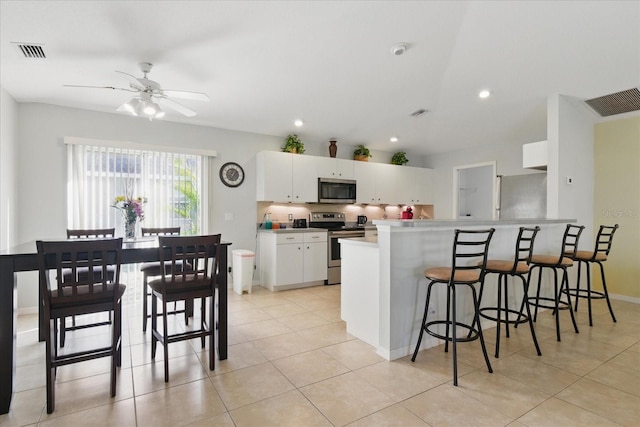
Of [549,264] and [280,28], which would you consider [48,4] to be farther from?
[549,264]

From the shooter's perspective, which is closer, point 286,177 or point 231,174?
point 231,174

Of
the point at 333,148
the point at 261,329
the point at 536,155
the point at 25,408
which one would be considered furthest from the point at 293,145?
the point at 25,408

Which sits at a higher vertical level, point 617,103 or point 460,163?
point 617,103

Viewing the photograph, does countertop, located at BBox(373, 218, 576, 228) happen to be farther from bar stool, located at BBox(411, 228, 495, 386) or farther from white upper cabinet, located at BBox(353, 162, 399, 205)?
white upper cabinet, located at BBox(353, 162, 399, 205)

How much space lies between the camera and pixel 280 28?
2627mm

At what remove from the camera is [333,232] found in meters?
5.41

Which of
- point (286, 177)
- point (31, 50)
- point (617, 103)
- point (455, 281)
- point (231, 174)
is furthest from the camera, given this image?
point (286, 177)

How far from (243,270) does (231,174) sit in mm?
1518

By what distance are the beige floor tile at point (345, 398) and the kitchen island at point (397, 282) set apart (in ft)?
1.60

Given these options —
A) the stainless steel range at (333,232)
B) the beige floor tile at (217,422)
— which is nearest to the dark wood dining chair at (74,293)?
the beige floor tile at (217,422)

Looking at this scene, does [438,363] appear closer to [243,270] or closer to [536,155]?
[243,270]

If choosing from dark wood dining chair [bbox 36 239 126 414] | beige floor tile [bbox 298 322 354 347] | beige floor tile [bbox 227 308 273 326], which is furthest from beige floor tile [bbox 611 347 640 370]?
dark wood dining chair [bbox 36 239 126 414]

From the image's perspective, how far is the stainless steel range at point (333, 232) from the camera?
5.36 m

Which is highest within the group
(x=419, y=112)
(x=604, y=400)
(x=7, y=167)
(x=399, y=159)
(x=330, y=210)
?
(x=419, y=112)
